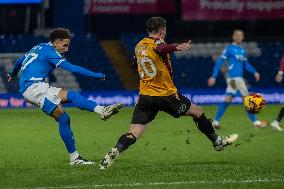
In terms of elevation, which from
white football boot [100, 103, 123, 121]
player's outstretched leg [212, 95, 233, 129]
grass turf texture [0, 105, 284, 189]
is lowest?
player's outstretched leg [212, 95, 233, 129]

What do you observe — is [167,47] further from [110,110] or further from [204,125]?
[204,125]

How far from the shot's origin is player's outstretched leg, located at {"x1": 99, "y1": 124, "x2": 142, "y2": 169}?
33.1 ft

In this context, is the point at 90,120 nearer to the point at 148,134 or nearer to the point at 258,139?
the point at 148,134

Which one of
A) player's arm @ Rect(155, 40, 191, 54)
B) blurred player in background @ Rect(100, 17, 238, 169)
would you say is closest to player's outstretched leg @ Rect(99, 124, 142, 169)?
blurred player in background @ Rect(100, 17, 238, 169)

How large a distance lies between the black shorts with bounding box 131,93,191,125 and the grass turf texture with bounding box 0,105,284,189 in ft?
2.12

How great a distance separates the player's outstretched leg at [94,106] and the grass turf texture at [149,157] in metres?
0.73

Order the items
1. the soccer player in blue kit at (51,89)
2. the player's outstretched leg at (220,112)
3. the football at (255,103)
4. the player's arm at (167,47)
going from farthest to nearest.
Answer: the player's outstretched leg at (220,112), the football at (255,103), the soccer player in blue kit at (51,89), the player's arm at (167,47)

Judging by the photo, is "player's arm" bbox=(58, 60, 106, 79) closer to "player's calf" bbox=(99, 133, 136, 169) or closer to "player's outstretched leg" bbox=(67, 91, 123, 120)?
"player's outstretched leg" bbox=(67, 91, 123, 120)

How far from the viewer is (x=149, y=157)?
11.9 metres

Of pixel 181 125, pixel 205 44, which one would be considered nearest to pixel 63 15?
pixel 205 44

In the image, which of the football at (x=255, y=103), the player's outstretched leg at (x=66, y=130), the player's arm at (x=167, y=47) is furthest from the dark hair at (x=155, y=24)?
the football at (x=255, y=103)

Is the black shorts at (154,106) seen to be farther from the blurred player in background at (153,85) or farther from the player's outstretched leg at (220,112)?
the player's outstretched leg at (220,112)

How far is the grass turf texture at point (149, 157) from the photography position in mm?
9320

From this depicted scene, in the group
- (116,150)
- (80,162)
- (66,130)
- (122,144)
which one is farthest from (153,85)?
(80,162)
